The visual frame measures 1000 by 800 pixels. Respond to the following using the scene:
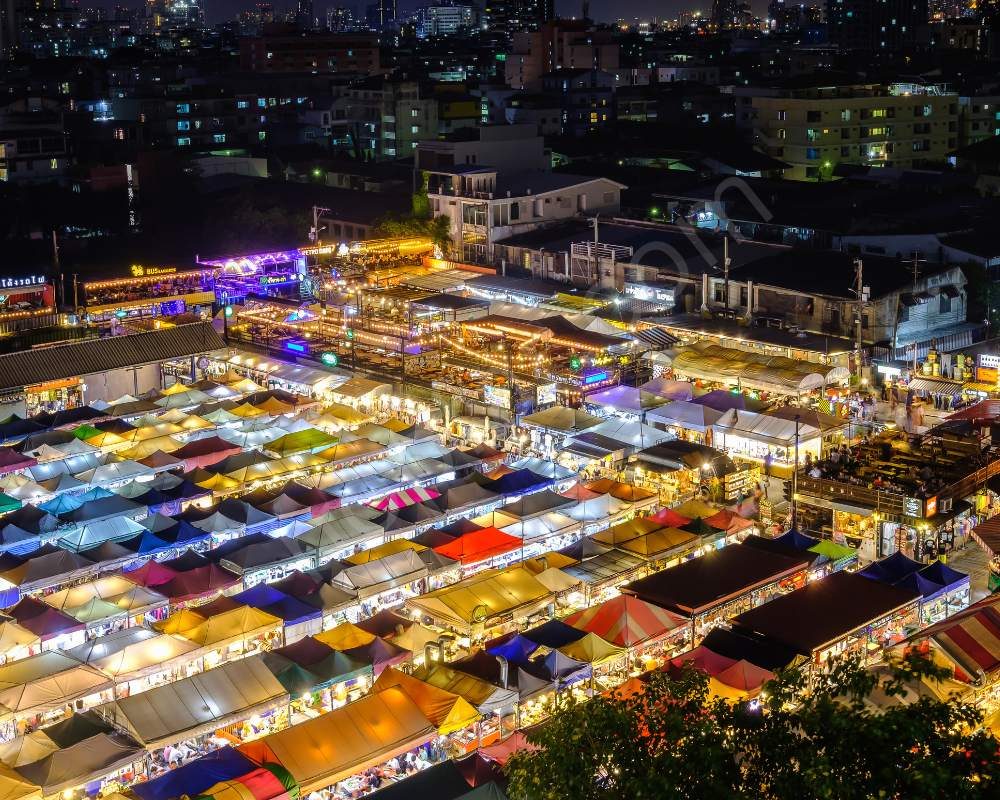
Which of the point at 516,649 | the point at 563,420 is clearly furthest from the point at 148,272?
the point at 516,649

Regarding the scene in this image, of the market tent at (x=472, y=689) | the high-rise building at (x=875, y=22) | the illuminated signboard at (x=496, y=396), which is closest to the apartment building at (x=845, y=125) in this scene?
the illuminated signboard at (x=496, y=396)

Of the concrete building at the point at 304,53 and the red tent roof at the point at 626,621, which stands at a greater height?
the concrete building at the point at 304,53

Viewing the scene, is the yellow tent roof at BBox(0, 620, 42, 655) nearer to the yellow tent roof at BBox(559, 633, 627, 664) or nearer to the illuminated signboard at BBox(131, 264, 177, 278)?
the yellow tent roof at BBox(559, 633, 627, 664)

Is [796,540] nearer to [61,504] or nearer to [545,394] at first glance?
[545,394]

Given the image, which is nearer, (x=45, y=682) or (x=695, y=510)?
(x=45, y=682)

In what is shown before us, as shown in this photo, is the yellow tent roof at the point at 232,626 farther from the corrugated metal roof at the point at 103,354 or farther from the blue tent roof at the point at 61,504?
the corrugated metal roof at the point at 103,354

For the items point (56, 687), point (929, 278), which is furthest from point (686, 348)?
point (56, 687)

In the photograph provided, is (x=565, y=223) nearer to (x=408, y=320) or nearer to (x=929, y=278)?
(x=408, y=320)
